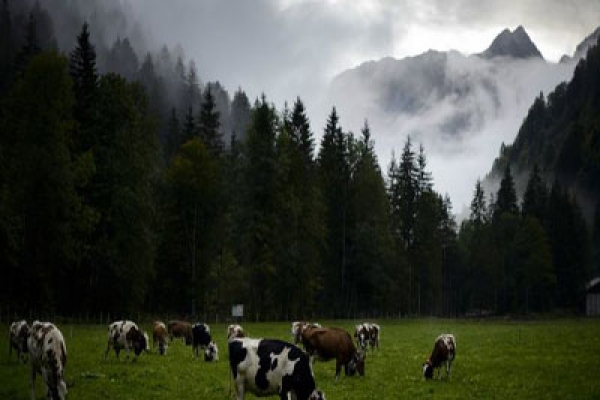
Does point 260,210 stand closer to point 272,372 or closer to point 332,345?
point 332,345

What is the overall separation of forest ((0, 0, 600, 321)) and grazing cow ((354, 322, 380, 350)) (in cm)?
2126

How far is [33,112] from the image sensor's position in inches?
1785

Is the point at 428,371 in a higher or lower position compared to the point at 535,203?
lower

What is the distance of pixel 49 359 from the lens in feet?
56.0

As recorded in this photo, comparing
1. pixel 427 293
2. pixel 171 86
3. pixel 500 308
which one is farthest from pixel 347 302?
pixel 171 86

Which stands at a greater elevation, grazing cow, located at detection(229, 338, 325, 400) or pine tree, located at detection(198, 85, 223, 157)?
pine tree, located at detection(198, 85, 223, 157)

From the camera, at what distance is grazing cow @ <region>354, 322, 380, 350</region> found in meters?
34.1

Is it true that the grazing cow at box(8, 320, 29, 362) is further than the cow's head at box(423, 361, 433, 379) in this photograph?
Yes

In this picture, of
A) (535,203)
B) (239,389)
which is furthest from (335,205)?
(239,389)

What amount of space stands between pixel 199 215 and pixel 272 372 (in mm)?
44864

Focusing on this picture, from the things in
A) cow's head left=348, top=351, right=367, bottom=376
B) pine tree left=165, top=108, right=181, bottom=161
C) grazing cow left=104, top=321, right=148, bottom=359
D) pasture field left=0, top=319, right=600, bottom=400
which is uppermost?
pine tree left=165, top=108, right=181, bottom=161

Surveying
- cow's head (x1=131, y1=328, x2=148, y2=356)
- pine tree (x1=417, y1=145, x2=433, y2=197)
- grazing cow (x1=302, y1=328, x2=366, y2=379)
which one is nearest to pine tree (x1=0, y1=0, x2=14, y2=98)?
pine tree (x1=417, y1=145, x2=433, y2=197)

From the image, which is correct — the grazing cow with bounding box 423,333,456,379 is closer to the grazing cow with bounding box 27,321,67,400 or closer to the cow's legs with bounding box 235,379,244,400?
the cow's legs with bounding box 235,379,244,400

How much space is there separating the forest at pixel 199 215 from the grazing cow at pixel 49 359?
27150mm
